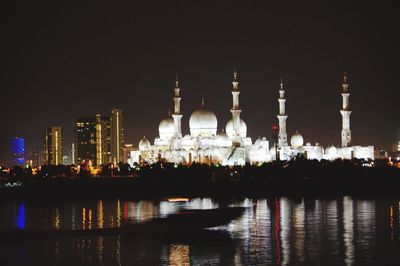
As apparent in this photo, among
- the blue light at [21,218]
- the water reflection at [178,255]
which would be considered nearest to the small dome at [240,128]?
the blue light at [21,218]

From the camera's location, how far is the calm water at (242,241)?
29.6m

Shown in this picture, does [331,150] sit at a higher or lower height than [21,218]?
higher

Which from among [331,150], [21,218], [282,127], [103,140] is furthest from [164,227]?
[103,140]

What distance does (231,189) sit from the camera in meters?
68.2

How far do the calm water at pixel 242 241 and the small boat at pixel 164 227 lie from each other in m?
1.13

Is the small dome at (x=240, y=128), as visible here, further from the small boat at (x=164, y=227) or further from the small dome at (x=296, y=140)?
the small boat at (x=164, y=227)

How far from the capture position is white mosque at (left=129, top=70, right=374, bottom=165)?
267 ft

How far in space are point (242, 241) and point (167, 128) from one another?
179ft

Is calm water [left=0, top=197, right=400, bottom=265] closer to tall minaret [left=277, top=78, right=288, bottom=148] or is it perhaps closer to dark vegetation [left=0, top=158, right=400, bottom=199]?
dark vegetation [left=0, top=158, right=400, bottom=199]

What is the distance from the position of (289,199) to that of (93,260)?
29.7 m

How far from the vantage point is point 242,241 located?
33.7 m

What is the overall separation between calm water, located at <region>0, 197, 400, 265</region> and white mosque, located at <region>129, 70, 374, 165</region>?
3041cm

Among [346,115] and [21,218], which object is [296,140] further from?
[21,218]

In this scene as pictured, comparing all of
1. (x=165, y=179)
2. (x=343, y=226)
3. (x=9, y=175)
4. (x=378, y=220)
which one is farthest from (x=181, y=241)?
(x=9, y=175)
